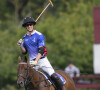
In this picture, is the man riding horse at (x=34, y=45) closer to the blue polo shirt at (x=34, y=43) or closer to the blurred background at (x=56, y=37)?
the blue polo shirt at (x=34, y=43)

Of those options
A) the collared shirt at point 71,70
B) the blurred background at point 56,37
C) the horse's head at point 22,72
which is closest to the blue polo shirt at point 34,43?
the horse's head at point 22,72

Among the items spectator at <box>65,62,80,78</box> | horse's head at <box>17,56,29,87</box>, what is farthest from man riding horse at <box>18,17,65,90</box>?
spectator at <box>65,62,80,78</box>

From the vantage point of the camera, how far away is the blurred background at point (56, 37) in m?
20.0

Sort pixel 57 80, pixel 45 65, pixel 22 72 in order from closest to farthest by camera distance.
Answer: pixel 22 72 → pixel 45 65 → pixel 57 80

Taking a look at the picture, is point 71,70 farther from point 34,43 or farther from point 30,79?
point 30,79

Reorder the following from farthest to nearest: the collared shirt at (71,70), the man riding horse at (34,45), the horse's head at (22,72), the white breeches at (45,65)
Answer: the collared shirt at (71,70)
the white breeches at (45,65)
the man riding horse at (34,45)
the horse's head at (22,72)

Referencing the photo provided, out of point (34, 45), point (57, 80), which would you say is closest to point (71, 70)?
point (57, 80)

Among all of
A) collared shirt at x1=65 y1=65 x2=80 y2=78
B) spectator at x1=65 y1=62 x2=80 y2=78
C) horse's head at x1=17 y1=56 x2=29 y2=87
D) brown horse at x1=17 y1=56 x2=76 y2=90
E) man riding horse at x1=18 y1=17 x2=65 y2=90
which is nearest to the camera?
horse's head at x1=17 y1=56 x2=29 y2=87

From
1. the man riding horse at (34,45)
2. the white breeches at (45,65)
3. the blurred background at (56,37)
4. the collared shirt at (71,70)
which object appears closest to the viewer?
the man riding horse at (34,45)

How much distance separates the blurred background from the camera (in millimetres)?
20016

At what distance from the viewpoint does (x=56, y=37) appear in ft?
81.5

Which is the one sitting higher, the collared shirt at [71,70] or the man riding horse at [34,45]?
the collared shirt at [71,70]

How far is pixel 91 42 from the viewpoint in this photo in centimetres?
2572

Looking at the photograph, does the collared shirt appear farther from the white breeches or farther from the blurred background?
the white breeches
